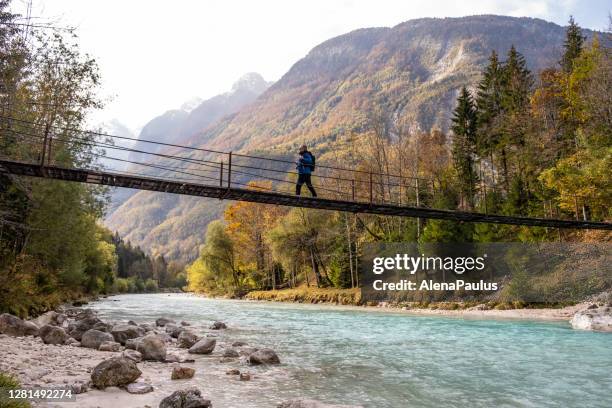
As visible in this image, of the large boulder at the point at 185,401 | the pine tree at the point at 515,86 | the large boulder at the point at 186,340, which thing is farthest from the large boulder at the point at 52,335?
the pine tree at the point at 515,86

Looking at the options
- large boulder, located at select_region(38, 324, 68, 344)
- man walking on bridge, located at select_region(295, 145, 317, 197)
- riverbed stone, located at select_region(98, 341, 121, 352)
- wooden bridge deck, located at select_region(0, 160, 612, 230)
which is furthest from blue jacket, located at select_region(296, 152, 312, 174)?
large boulder, located at select_region(38, 324, 68, 344)

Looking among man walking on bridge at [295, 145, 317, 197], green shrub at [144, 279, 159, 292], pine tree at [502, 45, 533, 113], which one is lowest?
green shrub at [144, 279, 159, 292]

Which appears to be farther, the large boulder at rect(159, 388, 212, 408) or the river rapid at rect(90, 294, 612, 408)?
the river rapid at rect(90, 294, 612, 408)

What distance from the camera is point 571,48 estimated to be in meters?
36.3

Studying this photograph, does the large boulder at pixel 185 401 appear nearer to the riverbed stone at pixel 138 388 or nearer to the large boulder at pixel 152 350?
the riverbed stone at pixel 138 388

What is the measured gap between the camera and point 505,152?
3728 centimetres

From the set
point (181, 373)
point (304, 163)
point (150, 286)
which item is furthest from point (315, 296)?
point (150, 286)

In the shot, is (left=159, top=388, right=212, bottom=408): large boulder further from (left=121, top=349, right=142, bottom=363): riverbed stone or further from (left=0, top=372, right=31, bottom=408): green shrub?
(left=121, top=349, right=142, bottom=363): riverbed stone

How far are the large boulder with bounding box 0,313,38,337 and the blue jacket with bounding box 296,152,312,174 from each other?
878cm

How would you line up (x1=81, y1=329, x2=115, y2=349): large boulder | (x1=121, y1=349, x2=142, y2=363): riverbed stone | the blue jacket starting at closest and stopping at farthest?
(x1=121, y1=349, x2=142, y2=363): riverbed stone → (x1=81, y1=329, x2=115, y2=349): large boulder → the blue jacket

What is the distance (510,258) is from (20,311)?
25147 millimetres

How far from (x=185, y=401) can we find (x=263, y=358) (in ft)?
15.1

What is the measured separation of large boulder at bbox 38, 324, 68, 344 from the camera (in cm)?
1185

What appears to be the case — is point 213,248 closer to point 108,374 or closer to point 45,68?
point 45,68
